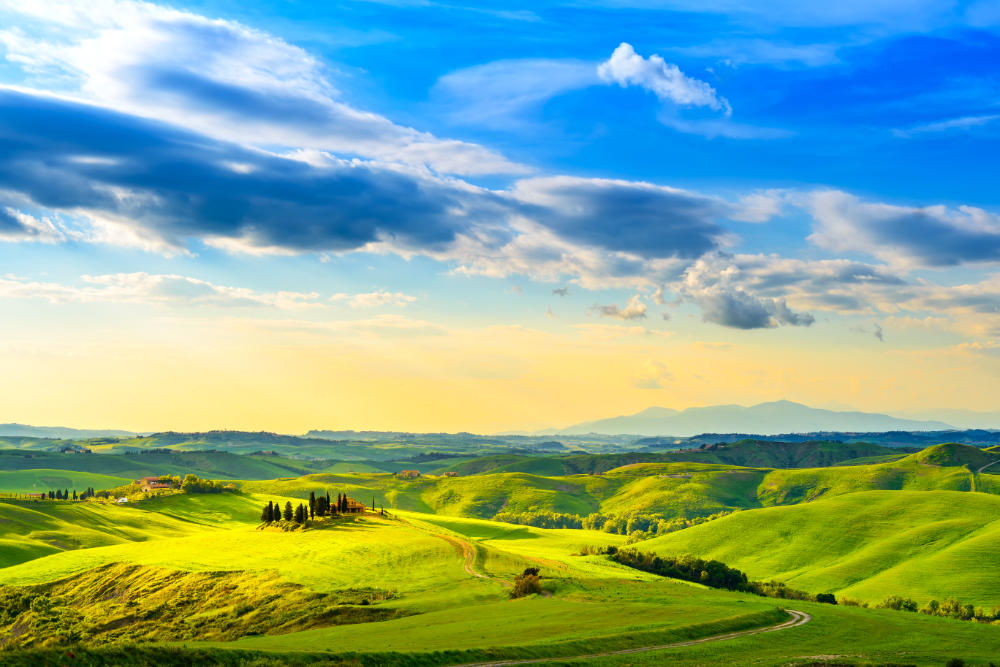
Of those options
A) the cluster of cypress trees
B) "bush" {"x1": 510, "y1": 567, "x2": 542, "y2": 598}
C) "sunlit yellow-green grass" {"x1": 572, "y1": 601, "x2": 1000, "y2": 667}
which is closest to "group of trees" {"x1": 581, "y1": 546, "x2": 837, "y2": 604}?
"bush" {"x1": 510, "y1": 567, "x2": 542, "y2": 598}

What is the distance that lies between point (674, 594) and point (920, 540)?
137m

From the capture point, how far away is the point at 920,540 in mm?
199625

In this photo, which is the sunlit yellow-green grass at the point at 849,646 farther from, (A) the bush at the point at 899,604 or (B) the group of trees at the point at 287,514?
(B) the group of trees at the point at 287,514

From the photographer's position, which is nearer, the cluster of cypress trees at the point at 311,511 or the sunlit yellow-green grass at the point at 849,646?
the sunlit yellow-green grass at the point at 849,646

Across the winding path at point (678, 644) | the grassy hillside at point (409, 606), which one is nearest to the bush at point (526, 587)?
the grassy hillside at point (409, 606)

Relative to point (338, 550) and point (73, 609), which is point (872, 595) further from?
point (73, 609)

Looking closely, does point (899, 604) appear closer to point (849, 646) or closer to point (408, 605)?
point (849, 646)

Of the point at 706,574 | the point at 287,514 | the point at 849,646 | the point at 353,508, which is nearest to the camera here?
the point at 849,646

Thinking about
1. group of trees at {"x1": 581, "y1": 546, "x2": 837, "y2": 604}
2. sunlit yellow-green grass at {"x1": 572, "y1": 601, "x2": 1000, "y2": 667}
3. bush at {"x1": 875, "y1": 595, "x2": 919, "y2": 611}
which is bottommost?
bush at {"x1": 875, "y1": 595, "x2": 919, "y2": 611}

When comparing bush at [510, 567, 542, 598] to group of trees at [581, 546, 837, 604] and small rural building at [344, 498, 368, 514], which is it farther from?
small rural building at [344, 498, 368, 514]

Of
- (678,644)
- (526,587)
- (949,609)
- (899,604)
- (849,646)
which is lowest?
(899,604)

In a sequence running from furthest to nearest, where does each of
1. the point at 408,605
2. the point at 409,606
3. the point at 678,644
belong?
the point at 408,605 → the point at 409,606 → the point at 678,644

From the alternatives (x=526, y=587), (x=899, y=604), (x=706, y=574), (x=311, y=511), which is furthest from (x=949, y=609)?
(x=311, y=511)

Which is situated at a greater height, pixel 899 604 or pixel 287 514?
pixel 287 514
